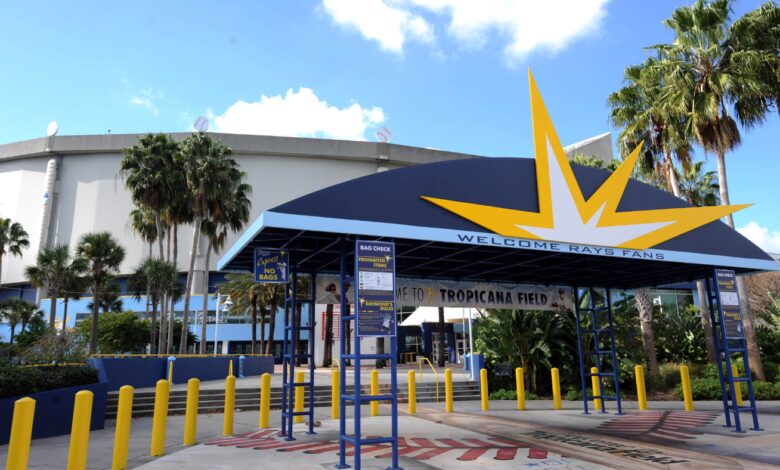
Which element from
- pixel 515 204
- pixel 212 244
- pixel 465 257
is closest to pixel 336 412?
pixel 465 257

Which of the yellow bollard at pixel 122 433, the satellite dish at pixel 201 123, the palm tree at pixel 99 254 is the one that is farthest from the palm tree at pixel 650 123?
the satellite dish at pixel 201 123

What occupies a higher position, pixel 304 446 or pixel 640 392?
pixel 640 392

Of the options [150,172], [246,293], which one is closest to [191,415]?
[150,172]

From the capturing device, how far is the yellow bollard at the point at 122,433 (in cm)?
834

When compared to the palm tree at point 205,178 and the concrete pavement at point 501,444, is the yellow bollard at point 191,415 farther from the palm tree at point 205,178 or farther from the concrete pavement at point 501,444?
the palm tree at point 205,178

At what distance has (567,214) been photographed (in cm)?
978

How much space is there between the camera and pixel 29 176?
77.3 meters

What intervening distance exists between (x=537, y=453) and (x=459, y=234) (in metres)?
4.19

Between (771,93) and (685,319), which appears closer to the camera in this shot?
(771,93)

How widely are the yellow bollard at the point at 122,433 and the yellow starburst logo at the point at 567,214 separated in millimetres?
5699

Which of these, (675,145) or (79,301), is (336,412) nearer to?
(675,145)

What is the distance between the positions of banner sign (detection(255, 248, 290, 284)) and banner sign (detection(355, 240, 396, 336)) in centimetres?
245

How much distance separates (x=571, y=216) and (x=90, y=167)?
7965 centimetres

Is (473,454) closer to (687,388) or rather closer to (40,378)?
(40,378)
